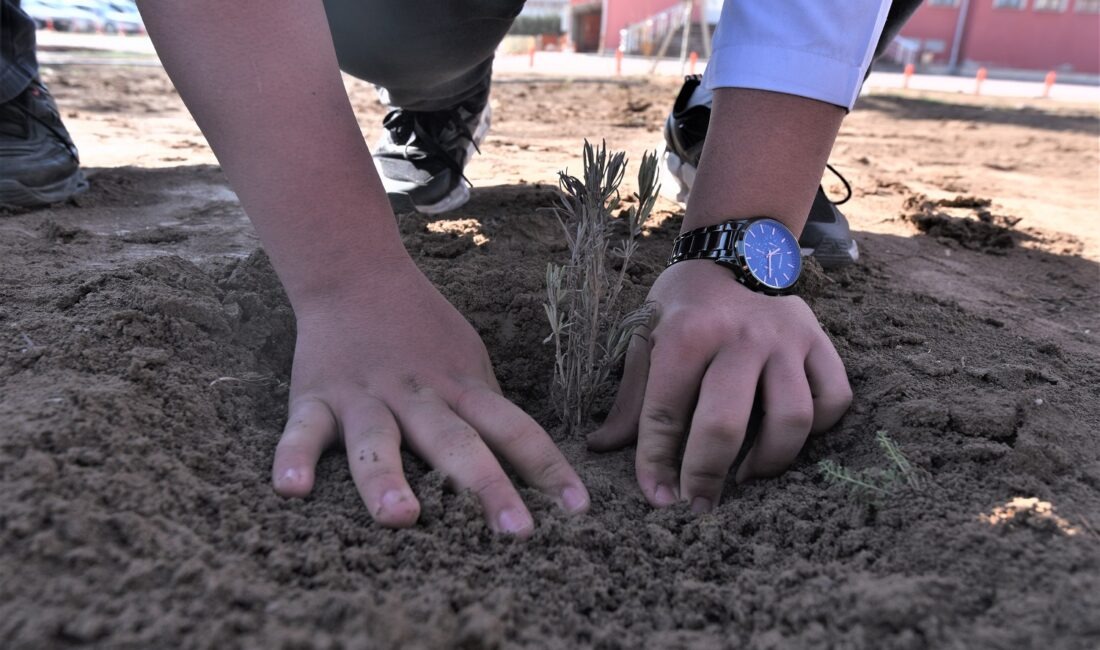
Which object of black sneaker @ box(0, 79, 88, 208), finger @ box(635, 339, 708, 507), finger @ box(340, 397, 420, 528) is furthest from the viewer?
black sneaker @ box(0, 79, 88, 208)

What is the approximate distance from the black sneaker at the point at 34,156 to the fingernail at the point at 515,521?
94.9 inches

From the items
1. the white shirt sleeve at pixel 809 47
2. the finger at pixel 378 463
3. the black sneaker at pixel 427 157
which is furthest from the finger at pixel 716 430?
the black sneaker at pixel 427 157

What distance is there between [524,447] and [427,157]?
6.28 ft

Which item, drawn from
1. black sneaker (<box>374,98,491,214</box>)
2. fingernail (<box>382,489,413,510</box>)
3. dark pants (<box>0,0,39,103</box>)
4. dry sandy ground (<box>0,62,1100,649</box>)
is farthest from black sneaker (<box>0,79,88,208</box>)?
fingernail (<box>382,489,413,510</box>)

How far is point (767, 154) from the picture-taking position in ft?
4.79

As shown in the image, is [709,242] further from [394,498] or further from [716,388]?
[394,498]

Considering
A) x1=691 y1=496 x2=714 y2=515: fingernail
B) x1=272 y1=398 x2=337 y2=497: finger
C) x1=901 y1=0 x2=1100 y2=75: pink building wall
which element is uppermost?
x1=272 y1=398 x2=337 y2=497: finger

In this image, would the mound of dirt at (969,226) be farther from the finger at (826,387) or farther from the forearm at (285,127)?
the forearm at (285,127)

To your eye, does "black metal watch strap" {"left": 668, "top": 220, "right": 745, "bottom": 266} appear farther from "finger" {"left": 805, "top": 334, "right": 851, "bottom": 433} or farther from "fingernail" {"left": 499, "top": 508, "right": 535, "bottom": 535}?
"fingernail" {"left": 499, "top": 508, "right": 535, "bottom": 535}

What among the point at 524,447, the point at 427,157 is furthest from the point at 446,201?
the point at 524,447

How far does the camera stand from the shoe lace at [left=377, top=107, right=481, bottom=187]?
291 cm

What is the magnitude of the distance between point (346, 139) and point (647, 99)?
6.30 metres

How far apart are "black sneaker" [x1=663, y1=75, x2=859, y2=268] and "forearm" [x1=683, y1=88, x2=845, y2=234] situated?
1.73 feet

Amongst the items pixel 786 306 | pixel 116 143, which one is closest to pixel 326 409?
pixel 786 306
